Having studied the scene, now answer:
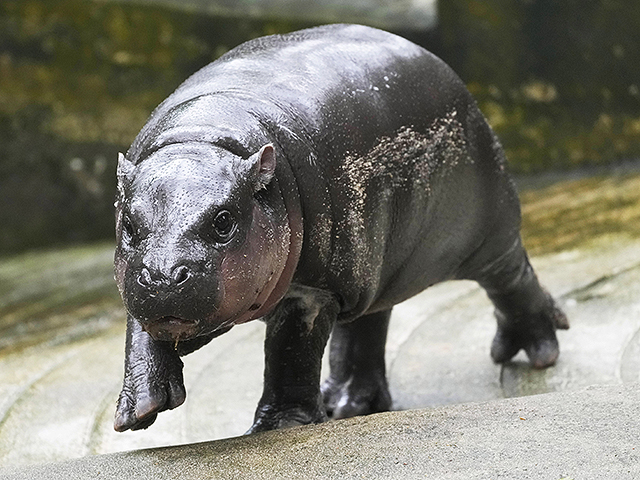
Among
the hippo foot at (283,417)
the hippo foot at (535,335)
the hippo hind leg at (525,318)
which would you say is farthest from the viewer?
the hippo foot at (535,335)

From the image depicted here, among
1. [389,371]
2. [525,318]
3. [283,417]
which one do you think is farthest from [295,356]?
[525,318]

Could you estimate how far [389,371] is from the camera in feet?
16.0

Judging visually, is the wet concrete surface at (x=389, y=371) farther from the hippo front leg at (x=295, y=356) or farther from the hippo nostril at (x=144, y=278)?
the hippo nostril at (x=144, y=278)

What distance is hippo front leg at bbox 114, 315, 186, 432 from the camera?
2939mm

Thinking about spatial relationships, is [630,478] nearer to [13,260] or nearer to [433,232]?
[433,232]

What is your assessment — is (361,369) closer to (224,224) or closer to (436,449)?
(436,449)

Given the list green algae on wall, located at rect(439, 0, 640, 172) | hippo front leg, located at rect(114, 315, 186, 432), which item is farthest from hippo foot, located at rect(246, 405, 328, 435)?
green algae on wall, located at rect(439, 0, 640, 172)

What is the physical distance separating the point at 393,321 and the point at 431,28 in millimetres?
5274

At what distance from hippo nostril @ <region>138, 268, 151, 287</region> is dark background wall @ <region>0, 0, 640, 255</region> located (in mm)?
7097

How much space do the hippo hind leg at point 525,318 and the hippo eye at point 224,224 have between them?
2.04 meters

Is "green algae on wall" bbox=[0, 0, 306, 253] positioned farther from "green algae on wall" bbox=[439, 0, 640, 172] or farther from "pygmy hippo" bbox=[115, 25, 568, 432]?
"pygmy hippo" bbox=[115, 25, 568, 432]

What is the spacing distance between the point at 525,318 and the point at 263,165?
2.28 m

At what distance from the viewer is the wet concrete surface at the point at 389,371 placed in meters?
3.02

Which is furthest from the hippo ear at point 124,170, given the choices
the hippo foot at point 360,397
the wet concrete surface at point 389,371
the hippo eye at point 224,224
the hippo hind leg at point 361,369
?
the hippo foot at point 360,397
